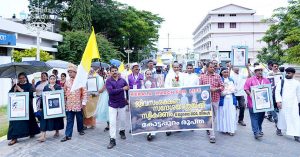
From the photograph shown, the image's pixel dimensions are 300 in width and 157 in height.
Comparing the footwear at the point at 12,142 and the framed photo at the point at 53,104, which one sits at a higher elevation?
the framed photo at the point at 53,104

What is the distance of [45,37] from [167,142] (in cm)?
2661

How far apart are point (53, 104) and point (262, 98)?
201 inches

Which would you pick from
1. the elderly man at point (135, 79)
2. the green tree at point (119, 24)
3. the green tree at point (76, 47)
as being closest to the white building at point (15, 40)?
the green tree at point (76, 47)

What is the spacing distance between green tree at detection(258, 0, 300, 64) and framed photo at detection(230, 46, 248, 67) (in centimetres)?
1161

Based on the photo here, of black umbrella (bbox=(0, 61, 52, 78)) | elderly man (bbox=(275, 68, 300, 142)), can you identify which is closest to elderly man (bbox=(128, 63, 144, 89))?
black umbrella (bbox=(0, 61, 52, 78))

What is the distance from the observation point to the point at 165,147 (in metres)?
6.91

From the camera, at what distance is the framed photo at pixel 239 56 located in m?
8.90

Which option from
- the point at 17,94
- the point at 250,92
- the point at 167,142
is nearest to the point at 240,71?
the point at 250,92

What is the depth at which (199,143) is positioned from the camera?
7227 millimetres

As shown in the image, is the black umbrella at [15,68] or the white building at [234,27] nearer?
the black umbrella at [15,68]

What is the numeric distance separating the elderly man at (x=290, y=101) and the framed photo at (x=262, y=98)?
279mm

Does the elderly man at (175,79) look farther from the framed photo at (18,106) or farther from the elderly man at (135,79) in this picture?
the framed photo at (18,106)

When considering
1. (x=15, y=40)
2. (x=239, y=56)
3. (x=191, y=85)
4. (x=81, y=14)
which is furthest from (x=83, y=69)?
(x=81, y=14)

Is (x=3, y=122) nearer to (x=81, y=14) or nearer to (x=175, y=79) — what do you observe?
(x=175, y=79)
